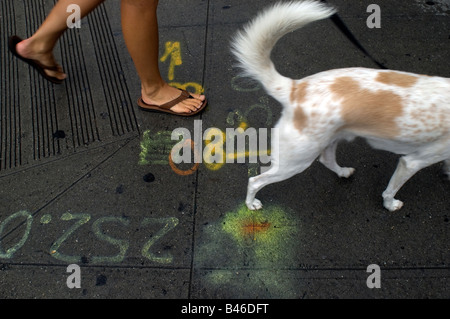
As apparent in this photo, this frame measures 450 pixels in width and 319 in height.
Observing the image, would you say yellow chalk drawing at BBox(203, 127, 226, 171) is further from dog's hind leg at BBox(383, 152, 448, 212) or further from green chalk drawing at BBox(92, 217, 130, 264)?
dog's hind leg at BBox(383, 152, 448, 212)

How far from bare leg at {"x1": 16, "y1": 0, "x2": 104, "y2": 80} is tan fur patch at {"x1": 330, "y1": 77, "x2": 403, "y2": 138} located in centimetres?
194

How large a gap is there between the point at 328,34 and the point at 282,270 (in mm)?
2457

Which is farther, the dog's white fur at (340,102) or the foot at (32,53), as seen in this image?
the foot at (32,53)

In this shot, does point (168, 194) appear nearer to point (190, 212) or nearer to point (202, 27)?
point (190, 212)

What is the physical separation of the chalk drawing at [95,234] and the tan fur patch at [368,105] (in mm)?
1361

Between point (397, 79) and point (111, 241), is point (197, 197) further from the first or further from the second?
point (397, 79)

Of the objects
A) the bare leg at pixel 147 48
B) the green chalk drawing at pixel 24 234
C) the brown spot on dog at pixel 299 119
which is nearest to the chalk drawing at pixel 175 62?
the bare leg at pixel 147 48

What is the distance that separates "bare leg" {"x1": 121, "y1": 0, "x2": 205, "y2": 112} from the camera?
243 cm

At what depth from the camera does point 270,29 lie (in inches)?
70.0

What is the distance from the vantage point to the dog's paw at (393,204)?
236cm

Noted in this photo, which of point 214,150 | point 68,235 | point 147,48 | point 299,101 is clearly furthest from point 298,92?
point 68,235

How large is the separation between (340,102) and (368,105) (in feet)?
0.48

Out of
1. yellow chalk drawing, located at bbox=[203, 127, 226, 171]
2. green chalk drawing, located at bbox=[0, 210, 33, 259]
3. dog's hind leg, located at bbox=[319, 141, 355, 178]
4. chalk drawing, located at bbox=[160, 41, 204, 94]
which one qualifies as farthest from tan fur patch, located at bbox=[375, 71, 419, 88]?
green chalk drawing, located at bbox=[0, 210, 33, 259]

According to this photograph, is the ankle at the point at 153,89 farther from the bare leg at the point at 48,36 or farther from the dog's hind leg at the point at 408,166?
Answer: the dog's hind leg at the point at 408,166
